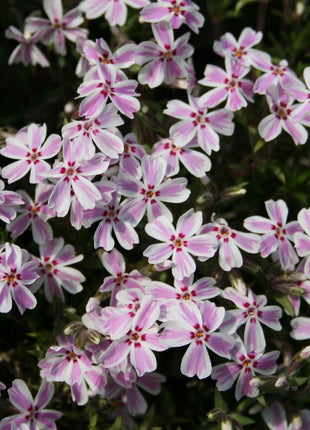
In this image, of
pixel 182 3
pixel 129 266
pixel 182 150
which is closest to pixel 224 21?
pixel 182 3

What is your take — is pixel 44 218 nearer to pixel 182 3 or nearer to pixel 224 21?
pixel 182 3

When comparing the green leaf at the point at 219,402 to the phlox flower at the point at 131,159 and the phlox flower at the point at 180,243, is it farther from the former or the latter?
the phlox flower at the point at 131,159

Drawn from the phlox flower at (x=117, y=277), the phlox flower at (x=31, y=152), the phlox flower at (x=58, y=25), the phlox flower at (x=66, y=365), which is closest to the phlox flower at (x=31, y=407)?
the phlox flower at (x=66, y=365)

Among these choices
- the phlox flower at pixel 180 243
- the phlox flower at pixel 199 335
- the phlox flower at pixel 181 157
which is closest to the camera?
the phlox flower at pixel 199 335

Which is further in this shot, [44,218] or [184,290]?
[44,218]

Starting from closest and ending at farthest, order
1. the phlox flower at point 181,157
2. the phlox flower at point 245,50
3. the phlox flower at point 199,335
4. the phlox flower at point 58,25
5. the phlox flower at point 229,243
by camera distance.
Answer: the phlox flower at point 199,335 < the phlox flower at point 229,243 < the phlox flower at point 181,157 < the phlox flower at point 245,50 < the phlox flower at point 58,25

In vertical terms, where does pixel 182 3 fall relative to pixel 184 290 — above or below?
above

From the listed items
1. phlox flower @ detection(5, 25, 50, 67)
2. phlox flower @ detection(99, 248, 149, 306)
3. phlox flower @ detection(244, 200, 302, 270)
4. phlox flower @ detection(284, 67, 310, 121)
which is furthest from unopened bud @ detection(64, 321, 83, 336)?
phlox flower @ detection(5, 25, 50, 67)
